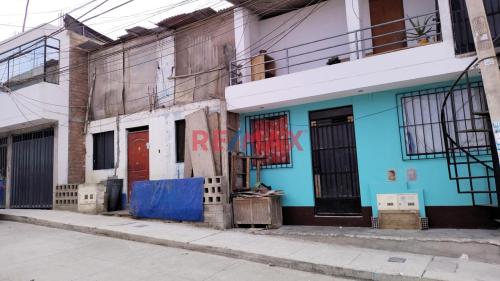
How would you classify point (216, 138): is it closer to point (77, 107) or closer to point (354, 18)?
point (354, 18)

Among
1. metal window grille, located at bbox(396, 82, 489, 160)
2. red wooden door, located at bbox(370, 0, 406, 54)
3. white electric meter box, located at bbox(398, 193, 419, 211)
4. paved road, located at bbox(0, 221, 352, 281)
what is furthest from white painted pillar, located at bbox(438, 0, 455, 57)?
paved road, located at bbox(0, 221, 352, 281)

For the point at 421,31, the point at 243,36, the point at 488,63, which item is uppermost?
the point at 243,36

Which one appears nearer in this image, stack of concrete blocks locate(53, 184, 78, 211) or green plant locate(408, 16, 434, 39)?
green plant locate(408, 16, 434, 39)

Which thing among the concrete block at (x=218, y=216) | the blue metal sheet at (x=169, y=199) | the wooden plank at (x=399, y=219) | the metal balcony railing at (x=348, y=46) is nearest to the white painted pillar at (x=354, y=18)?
the metal balcony railing at (x=348, y=46)

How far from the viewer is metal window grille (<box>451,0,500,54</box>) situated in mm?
7527

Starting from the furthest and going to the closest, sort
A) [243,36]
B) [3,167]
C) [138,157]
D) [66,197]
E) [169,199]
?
[3,167] → [66,197] → [138,157] → [243,36] → [169,199]

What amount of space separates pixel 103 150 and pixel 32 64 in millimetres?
4079

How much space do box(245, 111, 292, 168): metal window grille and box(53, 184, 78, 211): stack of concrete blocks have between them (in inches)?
242

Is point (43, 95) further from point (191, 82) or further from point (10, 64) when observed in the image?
point (191, 82)

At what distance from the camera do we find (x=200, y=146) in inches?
410

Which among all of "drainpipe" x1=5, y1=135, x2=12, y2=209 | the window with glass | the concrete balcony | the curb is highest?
the window with glass

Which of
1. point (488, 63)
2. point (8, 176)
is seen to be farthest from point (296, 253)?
point (8, 176)

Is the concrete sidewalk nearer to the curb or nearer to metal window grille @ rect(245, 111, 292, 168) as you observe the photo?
the curb

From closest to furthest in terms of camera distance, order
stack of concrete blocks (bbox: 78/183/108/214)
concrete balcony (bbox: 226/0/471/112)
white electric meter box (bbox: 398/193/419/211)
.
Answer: concrete balcony (bbox: 226/0/471/112) < white electric meter box (bbox: 398/193/419/211) < stack of concrete blocks (bbox: 78/183/108/214)
